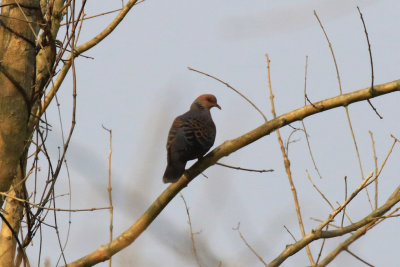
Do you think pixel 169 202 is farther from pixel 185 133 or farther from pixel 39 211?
pixel 185 133

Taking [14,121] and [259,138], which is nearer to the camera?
[14,121]

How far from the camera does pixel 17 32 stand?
138 inches

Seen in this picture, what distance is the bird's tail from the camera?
15.5ft

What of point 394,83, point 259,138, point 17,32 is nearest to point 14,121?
point 17,32

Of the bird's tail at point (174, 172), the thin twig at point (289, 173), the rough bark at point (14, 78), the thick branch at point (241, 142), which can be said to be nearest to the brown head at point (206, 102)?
the bird's tail at point (174, 172)

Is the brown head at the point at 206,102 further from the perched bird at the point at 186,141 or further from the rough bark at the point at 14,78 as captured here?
the rough bark at the point at 14,78

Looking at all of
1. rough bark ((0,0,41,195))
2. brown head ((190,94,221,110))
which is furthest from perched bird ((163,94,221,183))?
rough bark ((0,0,41,195))

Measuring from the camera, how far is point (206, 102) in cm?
676

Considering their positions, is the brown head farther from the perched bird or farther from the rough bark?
the rough bark

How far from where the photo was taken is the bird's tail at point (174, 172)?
4724mm

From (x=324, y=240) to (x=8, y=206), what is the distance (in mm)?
2321

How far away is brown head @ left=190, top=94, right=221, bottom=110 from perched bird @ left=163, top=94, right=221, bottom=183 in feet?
1.77

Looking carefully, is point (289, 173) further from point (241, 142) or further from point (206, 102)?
point (206, 102)

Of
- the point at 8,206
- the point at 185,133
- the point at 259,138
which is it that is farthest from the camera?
the point at 185,133
